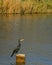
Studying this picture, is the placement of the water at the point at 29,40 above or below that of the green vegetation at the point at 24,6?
above

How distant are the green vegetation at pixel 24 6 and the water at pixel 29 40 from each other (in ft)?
26.6

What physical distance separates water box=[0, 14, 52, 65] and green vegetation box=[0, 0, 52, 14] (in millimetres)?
8114

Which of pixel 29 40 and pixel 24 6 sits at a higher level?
pixel 29 40

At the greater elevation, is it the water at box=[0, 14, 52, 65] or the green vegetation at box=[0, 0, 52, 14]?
the water at box=[0, 14, 52, 65]

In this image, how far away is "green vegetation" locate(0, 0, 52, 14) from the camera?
133 ft

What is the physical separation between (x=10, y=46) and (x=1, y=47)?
46cm

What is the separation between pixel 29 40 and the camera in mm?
22797

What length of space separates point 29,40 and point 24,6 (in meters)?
18.8

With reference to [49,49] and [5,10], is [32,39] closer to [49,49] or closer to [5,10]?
[49,49]

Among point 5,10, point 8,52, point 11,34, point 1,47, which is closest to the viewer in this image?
point 8,52

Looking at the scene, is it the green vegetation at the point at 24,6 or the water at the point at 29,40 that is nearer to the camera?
the water at the point at 29,40

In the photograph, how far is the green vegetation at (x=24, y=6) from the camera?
40.5 meters

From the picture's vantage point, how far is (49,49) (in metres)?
19.3

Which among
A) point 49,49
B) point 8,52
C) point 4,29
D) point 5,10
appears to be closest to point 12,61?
point 8,52
